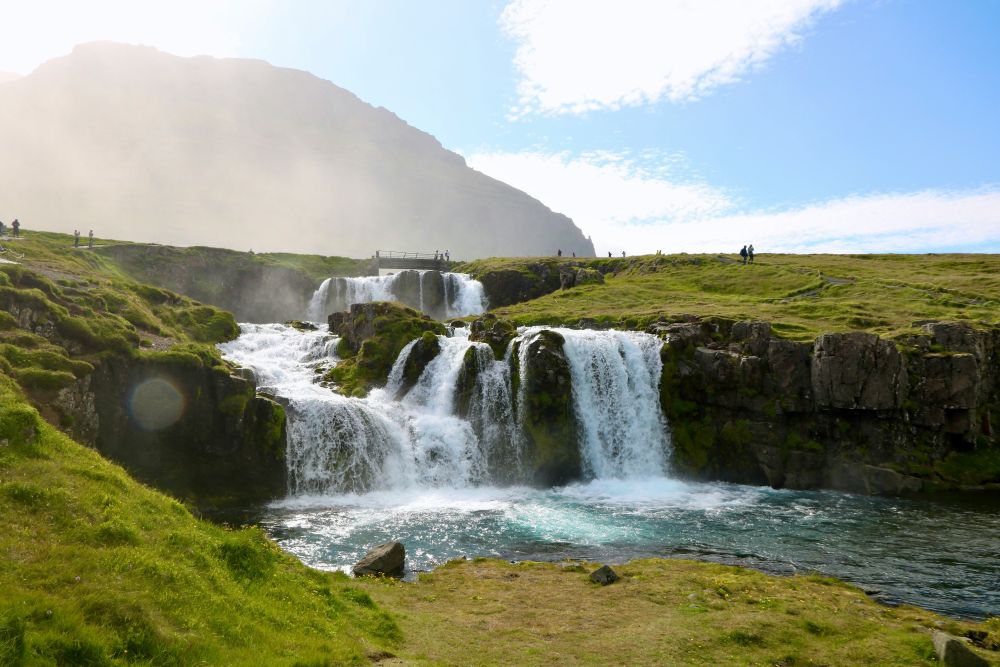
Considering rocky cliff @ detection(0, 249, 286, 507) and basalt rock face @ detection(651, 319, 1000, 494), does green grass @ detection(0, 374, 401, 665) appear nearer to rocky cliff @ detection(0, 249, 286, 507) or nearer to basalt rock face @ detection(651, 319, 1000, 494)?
rocky cliff @ detection(0, 249, 286, 507)

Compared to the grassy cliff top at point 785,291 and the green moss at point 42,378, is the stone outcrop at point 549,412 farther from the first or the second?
the green moss at point 42,378

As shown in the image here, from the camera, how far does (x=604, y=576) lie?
19.9 metres

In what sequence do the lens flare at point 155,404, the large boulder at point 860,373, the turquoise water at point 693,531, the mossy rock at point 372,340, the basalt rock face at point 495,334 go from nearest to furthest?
the turquoise water at point 693,531 < the lens flare at point 155,404 < the large boulder at point 860,373 < the mossy rock at point 372,340 < the basalt rock face at point 495,334

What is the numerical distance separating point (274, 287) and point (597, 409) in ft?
169

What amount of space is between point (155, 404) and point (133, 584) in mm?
24898

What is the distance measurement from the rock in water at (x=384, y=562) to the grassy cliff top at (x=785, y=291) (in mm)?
33617

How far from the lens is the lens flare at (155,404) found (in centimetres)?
3111

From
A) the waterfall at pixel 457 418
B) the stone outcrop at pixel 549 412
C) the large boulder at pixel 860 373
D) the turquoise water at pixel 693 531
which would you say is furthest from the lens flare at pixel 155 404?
the large boulder at pixel 860 373

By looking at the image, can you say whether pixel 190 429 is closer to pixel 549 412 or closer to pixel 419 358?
pixel 419 358

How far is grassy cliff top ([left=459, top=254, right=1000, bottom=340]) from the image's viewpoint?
5038cm

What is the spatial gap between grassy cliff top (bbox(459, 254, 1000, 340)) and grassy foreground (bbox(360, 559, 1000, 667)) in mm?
29860

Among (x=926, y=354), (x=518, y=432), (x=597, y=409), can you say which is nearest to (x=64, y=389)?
(x=518, y=432)

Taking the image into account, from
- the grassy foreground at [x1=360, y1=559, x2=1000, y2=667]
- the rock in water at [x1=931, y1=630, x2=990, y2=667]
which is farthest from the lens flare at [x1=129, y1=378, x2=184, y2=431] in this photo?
the rock in water at [x1=931, y1=630, x2=990, y2=667]

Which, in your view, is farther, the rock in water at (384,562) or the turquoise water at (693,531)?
the turquoise water at (693,531)
